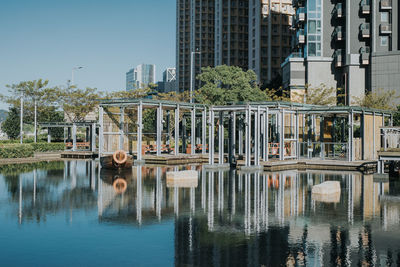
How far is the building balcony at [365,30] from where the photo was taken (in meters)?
61.7

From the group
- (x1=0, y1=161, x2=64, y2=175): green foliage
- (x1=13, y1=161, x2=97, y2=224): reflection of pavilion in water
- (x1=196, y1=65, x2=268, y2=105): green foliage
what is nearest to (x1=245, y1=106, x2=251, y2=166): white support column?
(x1=13, y1=161, x2=97, y2=224): reflection of pavilion in water

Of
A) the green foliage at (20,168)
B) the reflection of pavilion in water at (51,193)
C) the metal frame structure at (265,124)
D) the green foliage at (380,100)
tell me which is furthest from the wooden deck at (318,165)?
the green foliage at (380,100)

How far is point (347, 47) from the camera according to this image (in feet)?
206

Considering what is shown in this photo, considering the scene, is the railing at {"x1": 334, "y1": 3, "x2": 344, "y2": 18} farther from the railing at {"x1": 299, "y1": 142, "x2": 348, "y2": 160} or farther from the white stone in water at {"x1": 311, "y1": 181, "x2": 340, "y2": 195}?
the white stone in water at {"x1": 311, "y1": 181, "x2": 340, "y2": 195}

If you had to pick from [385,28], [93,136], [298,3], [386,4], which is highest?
[298,3]

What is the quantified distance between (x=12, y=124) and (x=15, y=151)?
80.9 feet

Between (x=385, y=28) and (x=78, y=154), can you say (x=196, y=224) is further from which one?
(x=385, y=28)

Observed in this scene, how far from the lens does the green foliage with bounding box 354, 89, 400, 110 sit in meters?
52.2

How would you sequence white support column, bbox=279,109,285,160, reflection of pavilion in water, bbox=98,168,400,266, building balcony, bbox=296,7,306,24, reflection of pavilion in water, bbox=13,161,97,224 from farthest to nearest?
building balcony, bbox=296,7,306,24 → white support column, bbox=279,109,285,160 → reflection of pavilion in water, bbox=13,161,97,224 → reflection of pavilion in water, bbox=98,168,400,266

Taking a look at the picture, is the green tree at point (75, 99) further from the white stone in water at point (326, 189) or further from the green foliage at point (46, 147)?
the white stone in water at point (326, 189)

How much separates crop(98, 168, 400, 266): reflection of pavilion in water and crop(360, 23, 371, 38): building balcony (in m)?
43.9

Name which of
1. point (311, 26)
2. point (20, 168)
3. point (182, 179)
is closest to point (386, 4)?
point (311, 26)

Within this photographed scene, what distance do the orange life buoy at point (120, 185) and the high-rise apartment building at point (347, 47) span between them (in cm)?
3975

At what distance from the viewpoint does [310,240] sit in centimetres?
1098
